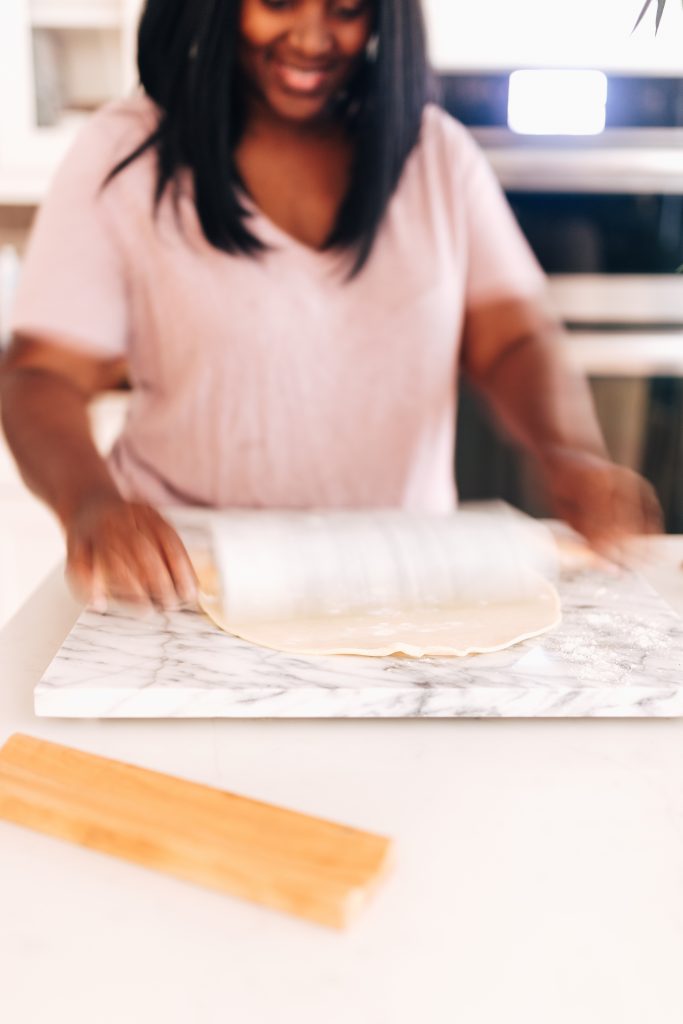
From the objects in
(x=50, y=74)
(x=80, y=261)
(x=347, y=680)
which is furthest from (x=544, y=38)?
(x=347, y=680)

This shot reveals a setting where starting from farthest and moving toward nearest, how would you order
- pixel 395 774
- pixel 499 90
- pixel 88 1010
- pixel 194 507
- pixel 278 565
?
pixel 499 90
pixel 194 507
pixel 278 565
pixel 395 774
pixel 88 1010

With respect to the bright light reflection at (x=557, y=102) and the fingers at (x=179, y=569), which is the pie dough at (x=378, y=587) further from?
the bright light reflection at (x=557, y=102)

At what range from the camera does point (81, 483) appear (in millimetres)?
703

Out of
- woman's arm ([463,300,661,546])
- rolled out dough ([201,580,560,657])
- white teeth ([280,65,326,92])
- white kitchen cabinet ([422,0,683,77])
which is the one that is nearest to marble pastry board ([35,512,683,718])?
rolled out dough ([201,580,560,657])

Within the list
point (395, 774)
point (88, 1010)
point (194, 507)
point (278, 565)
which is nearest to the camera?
point (88, 1010)

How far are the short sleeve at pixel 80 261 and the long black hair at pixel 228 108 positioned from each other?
0.11ft

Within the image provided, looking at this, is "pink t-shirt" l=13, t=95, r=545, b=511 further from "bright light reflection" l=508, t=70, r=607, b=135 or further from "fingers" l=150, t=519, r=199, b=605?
"bright light reflection" l=508, t=70, r=607, b=135

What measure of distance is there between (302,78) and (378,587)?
604mm

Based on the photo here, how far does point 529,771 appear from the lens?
18.8 inches

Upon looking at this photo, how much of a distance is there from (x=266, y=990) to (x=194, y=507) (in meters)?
Result: 0.72

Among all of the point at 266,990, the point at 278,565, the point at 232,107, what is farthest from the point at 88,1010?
the point at 232,107

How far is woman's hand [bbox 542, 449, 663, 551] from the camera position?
673 mm

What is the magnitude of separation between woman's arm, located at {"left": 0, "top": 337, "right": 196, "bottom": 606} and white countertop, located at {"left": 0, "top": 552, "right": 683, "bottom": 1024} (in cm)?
9

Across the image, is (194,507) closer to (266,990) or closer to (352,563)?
(352,563)
